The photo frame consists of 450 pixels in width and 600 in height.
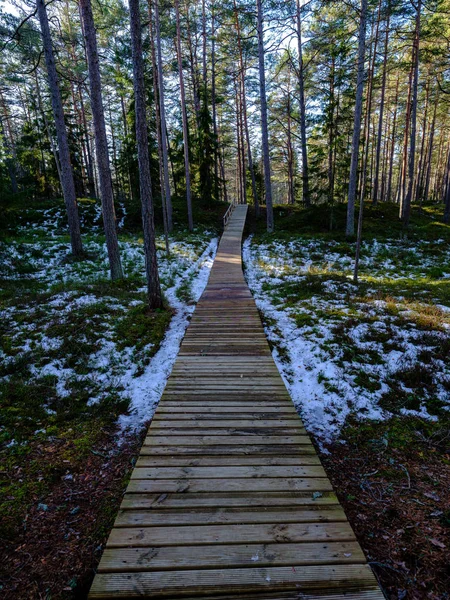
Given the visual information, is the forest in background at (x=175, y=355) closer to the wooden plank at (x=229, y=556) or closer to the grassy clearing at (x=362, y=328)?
the grassy clearing at (x=362, y=328)

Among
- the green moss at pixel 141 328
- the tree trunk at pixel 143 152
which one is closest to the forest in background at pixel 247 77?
the tree trunk at pixel 143 152

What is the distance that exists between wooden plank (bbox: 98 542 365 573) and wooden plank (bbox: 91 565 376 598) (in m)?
0.04

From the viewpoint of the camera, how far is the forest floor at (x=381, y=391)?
107 inches

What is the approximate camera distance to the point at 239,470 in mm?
2945

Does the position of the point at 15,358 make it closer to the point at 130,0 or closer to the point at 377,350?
the point at 377,350

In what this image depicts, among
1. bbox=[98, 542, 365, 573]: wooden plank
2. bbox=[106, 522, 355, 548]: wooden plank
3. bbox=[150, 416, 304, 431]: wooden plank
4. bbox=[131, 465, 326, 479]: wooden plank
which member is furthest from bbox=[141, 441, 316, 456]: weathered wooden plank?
bbox=[98, 542, 365, 573]: wooden plank

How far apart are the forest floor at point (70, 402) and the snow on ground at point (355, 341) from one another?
2519 mm

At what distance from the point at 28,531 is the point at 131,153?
2365cm

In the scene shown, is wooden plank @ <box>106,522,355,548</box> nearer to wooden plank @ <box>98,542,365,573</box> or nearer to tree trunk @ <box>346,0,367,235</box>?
wooden plank @ <box>98,542,365,573</box>

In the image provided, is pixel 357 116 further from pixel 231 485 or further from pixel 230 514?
pixel 230 514

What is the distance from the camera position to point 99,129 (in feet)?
29.2

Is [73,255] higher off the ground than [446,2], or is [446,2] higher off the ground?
[446,2]

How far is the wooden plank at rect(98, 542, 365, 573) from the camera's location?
2.10m

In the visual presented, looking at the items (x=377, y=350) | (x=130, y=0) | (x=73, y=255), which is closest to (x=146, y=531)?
(x=377, y=350)
